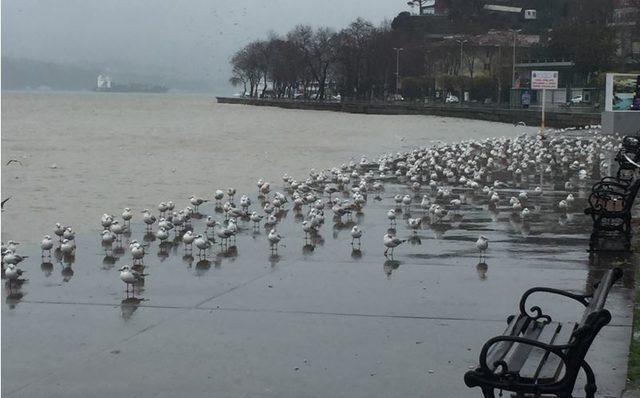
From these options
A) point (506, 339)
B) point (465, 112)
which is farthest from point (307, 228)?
point (465, 112)

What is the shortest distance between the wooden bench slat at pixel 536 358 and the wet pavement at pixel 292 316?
0.35 m

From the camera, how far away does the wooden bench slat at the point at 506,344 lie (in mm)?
5801

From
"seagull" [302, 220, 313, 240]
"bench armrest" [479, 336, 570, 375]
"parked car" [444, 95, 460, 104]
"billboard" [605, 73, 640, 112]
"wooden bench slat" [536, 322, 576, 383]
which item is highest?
"billboard" [605, 73, 640, 112]

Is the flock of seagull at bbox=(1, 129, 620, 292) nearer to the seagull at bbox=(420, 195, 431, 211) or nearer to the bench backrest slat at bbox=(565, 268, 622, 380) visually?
the seagull at bbox=(420, 195, 431, 211)

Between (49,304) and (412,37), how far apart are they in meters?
146

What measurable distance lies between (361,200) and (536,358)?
36.1 ft

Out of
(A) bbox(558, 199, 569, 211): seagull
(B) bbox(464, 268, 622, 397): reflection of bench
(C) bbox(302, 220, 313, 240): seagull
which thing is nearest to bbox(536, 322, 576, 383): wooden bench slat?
(B) bbox(464, 268, 622, 397): reflection of bench

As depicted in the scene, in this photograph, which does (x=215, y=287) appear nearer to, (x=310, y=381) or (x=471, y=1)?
(x=310, y=381)

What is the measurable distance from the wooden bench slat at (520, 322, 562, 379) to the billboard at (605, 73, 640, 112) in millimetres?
36802

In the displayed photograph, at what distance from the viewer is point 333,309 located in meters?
8.94

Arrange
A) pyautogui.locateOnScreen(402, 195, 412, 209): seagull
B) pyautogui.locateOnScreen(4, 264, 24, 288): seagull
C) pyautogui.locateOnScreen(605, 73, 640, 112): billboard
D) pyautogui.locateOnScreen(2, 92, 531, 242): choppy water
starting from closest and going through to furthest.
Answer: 1. pyautogui.locateOnScreen(4, 264, 24, 288): seagull
2. pyautogui.locateOnScreen(402, 195, 412, 209): seagull
3. pyautogui.locateOnScreen(2, 92, 531, 242): choppy water
4. pyautogui.locateOnScreen(605, 73, 640, 112): billboard

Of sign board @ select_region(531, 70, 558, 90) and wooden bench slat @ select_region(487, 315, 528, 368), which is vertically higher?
sign board @ select_region(531, 70, 558, 90)

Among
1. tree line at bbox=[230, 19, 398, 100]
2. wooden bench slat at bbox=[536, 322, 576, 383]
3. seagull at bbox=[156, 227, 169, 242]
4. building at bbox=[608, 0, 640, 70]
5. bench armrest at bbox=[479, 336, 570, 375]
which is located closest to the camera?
bench armrest at bbox=[479, 336, 570, 375]

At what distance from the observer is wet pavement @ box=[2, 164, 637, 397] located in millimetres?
6895
